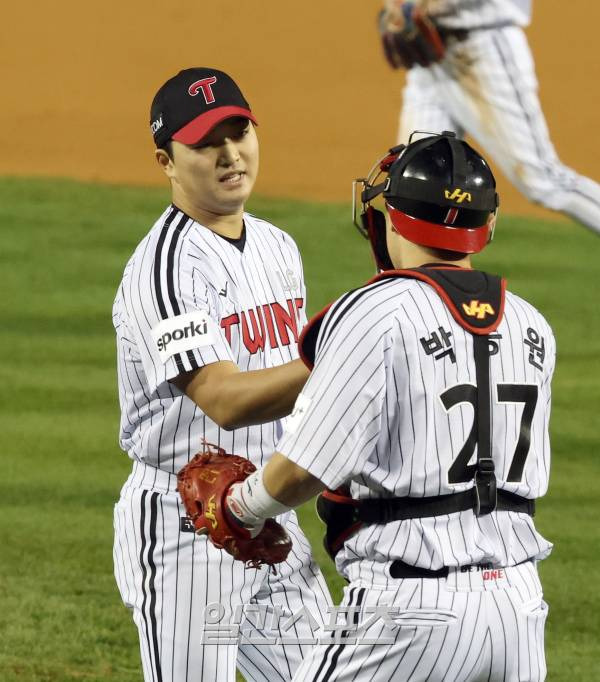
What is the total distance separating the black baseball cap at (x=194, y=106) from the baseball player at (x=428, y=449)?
834 mm

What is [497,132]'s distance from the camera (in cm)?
1139

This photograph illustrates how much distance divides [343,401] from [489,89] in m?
9.04

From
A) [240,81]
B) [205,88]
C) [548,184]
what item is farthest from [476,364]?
[240,81]

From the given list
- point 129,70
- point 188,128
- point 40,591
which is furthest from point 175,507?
point 129,70

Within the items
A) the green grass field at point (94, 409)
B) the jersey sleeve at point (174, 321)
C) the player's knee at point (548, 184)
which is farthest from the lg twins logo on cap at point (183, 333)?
the player's knee at point (548, 184)

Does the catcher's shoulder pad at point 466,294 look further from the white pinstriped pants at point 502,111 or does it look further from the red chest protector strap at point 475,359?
the white pinstriped pants at point 502,111

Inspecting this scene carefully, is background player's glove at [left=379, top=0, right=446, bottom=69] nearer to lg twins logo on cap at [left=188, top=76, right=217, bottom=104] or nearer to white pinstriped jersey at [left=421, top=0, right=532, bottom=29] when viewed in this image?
white pinstriped jersey at [left=421, top=0, right=532, bottom=29]

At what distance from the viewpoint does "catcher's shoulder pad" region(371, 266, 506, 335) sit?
2.63 meters

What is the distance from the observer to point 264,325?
140 inches

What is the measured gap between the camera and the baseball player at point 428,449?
102 inches

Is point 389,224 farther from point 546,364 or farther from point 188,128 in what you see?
point 188,128

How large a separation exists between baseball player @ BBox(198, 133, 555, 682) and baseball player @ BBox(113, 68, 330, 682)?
669 mm

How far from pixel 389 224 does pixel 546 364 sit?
1.33ft

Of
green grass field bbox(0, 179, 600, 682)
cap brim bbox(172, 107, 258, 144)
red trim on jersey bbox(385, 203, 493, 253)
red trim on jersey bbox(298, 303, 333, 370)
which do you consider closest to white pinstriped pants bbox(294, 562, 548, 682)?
red trim on jersey bbox(298, 303, 333, 370)
